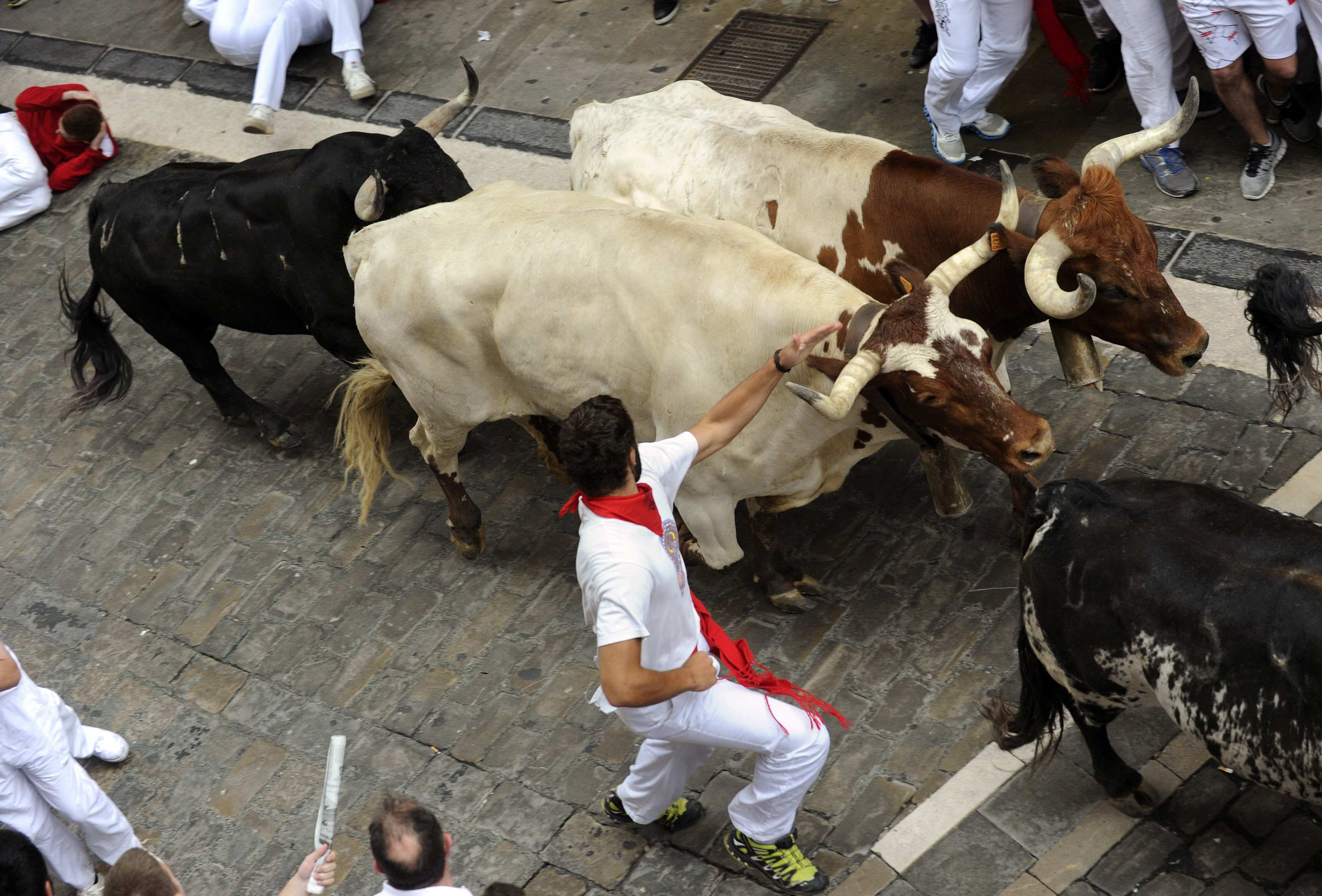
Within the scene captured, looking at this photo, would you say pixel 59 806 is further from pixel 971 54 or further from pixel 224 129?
pixel 224 129

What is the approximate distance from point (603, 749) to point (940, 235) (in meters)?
2.64

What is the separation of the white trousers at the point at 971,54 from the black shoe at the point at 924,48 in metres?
0.82

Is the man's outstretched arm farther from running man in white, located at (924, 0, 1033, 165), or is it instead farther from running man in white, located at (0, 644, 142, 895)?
running man in white, located at (924, 0, 1033, 165)

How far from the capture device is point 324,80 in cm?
1081

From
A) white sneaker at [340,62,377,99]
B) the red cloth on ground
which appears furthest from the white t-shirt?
white sneaker at [340,62,377,99]

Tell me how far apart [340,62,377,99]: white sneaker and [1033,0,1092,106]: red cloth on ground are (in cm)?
512

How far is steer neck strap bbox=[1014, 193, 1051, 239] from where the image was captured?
17.5ft

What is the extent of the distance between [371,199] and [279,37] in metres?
4.56

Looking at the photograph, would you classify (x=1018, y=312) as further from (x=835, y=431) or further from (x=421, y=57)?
(x=421, y=57)

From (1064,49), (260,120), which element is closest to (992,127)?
(1064,49)

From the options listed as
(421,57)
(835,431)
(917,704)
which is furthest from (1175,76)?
(421,57)

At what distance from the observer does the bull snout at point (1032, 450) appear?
480cm

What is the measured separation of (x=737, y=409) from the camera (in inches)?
186

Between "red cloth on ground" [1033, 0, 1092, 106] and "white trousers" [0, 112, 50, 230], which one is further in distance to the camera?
"white trousers" [0, 112, 50, 230]
